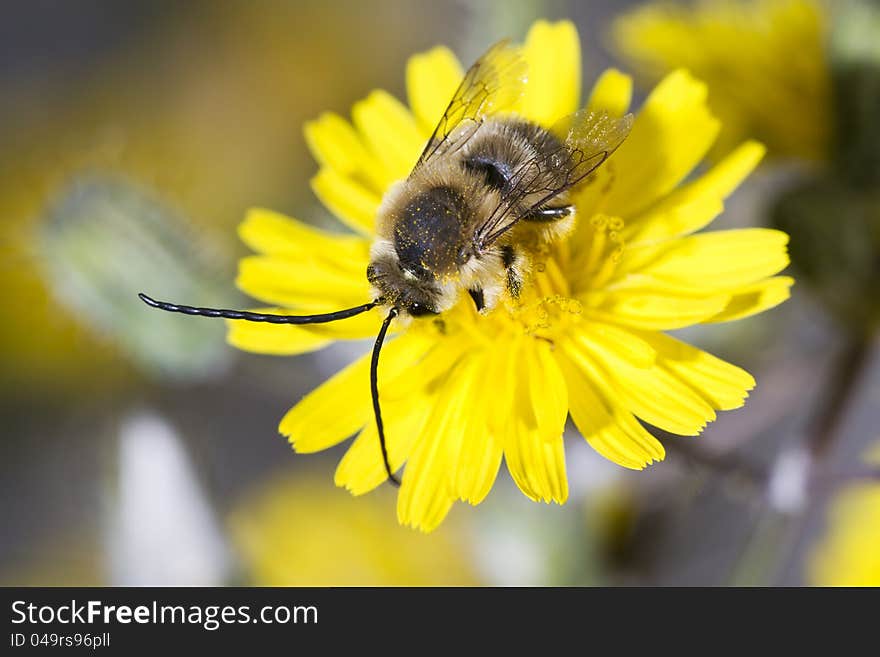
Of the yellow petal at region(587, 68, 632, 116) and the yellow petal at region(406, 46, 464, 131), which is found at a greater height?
the yellow petal at region(406, 46, 464, 131)

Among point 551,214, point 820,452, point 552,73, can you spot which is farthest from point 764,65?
point 551,214

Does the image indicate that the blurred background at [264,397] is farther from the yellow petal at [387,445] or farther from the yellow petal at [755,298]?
the yellow petal at [387,445]

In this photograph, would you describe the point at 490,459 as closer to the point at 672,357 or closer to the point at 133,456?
the point at 672,357

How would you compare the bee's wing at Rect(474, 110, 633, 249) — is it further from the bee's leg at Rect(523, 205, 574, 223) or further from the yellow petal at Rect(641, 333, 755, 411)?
the yellow petal at Rect(641, 333, 755, 411)

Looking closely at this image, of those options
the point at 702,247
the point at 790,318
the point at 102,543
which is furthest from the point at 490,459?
the point at 102,543

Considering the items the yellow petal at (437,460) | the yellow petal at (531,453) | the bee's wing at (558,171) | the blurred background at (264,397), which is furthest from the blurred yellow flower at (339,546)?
the bee's wing at (558,171)

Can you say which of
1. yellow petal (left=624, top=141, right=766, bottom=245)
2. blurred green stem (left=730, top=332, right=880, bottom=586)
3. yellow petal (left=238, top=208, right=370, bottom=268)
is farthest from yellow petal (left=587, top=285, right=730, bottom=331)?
blurred green stem (left=730, top=332, right=880, bottom=586)

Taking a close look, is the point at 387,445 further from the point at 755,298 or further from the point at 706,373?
the point at 755,298

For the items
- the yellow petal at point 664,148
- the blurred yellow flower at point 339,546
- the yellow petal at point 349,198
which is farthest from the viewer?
the blurred yellow flower at point 339,546
